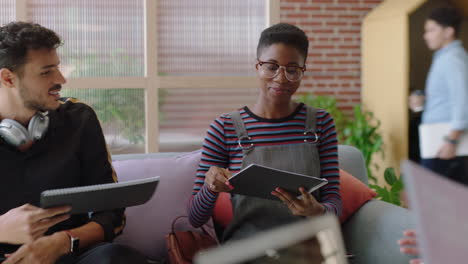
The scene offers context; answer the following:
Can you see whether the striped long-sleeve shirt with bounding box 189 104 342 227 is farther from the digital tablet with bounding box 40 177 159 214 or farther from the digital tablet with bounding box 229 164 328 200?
the digital tablet with bounding box 40 177 159 214

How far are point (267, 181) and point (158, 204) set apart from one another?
27.7 inches

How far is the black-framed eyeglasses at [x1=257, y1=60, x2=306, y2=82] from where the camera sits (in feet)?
6.63

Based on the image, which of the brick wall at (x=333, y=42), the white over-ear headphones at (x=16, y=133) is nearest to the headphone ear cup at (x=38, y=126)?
the white over-ear headphones at (x=16, y=133)

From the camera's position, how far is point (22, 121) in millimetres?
1953

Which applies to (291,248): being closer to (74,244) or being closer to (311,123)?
(74,244)

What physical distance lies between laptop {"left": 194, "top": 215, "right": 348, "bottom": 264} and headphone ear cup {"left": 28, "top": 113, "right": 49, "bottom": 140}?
52.1 inches

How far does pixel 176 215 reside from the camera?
2271mm

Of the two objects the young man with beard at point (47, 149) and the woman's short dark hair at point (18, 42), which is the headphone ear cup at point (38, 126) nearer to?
the young man with beard at point (47, 149)

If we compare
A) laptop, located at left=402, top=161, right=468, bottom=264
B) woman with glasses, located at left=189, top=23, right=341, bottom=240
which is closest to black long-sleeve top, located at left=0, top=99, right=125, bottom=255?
woman with glasses, located at left=189, top=23, right=341, bottom=240

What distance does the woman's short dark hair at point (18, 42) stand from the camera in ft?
6.29

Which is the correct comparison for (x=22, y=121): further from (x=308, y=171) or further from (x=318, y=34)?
(x=318, y=34)

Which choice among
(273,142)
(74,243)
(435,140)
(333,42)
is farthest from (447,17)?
(74,243)

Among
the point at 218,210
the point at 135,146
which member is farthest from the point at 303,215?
the point at 135,146

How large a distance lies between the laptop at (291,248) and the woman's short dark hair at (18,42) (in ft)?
4.79
